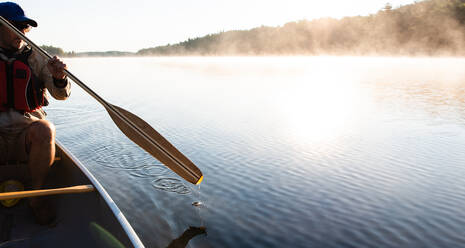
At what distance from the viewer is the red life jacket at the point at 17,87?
3.02 metres

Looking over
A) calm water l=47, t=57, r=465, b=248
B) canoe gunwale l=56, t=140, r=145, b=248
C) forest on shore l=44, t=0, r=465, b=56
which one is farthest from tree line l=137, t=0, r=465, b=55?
canoe gunwale l=56, t=140, r=145, b=248

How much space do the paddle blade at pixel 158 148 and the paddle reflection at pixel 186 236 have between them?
0.85m

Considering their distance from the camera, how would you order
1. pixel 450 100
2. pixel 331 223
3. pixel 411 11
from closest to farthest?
pixel 331 223
pixel 450 100
pixel 411 11

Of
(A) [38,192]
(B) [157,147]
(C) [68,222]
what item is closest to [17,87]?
(A) [38,192]

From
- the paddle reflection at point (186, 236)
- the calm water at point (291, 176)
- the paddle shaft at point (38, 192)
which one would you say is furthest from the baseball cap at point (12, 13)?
the paddle reflection at point (186, 236)

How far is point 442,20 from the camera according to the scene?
68250 mm

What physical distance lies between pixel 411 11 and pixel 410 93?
7111 cm

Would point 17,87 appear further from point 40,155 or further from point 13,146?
point 40,155

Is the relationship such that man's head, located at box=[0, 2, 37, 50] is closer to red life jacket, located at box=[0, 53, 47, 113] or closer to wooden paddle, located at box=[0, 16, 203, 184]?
red life jacket, located at box=[0, 53, 47, 113]

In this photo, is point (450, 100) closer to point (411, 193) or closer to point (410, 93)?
point (410, 93)

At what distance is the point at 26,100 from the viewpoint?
3.12m

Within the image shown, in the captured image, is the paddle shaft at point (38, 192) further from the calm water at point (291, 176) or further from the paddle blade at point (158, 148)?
the calm water at point (291, 176)

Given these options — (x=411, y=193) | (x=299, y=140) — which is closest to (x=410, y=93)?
(x=299, y=140)

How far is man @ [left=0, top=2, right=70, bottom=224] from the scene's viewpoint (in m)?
3.01
